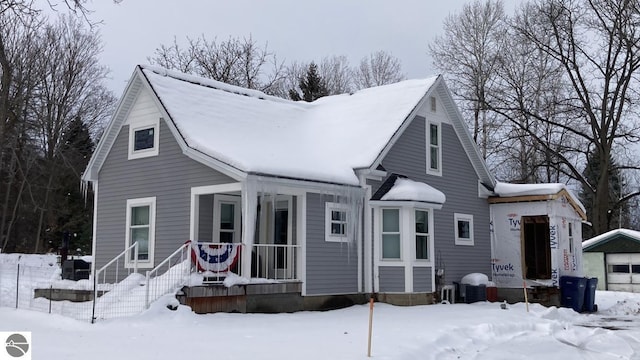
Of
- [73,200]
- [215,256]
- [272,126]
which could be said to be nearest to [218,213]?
[215,256]

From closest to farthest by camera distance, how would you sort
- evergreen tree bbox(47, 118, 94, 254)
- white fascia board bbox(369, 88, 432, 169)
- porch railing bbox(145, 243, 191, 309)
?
porch railing bbox(145, 243, 191, 309) → white fascia board bbox(369, 88, 432, 169) → evergreen tree bbox(47, 118, 94, 254)

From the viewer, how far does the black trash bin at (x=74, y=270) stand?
58.7 feet

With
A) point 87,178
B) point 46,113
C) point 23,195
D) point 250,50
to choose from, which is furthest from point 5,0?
point 23,195

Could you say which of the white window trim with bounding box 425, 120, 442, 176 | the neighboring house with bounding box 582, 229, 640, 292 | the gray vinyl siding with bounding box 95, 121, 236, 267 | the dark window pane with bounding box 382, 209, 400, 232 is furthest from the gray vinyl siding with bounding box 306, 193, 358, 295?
the neighboring house with bounding box 582, 229, 640, 292

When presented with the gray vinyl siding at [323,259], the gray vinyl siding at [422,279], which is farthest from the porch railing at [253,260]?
the gray vinyl siding at [422,279]

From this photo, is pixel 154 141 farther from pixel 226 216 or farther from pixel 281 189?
pixel 281 189

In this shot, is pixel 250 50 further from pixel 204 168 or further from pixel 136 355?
pixel 136 355

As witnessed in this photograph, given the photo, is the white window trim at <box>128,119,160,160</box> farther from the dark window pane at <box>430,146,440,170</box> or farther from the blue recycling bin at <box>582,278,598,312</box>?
the blue recycling bin at <box>582,278,598,312</box>

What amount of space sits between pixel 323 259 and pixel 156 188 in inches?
179

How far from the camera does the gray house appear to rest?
15438 millimetres

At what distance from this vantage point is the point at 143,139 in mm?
17453

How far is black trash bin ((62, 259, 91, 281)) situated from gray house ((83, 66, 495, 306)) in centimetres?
70

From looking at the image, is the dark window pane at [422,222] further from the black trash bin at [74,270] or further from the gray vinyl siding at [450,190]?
the black trash bin at [74,270]

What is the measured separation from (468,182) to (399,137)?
152 inches
